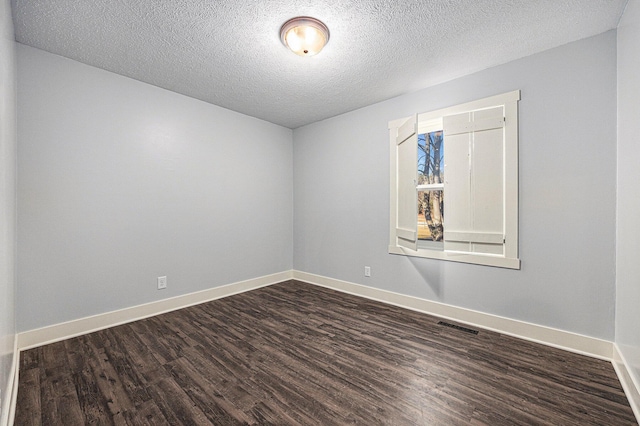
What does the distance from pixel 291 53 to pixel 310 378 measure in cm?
255

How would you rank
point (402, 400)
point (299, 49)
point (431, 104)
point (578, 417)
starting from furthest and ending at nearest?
point (431, 104) → point (299, 49) → point (402, 400) → point (578, 417)

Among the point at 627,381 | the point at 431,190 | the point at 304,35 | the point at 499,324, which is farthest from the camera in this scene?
the point at 431,190

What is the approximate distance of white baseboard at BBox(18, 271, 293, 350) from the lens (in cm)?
226

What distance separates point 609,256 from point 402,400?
1935 mm

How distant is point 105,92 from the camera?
2639 mm

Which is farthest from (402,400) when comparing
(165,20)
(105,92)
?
(105,92)

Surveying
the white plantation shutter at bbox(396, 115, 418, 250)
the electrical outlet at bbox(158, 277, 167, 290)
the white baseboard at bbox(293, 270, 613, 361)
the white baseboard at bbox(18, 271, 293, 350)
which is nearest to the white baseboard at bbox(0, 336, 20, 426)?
the white baseboard at bbox(18, 271, 293, 350)

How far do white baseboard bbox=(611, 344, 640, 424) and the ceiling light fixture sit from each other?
2956mm

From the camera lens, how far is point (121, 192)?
2742 mm

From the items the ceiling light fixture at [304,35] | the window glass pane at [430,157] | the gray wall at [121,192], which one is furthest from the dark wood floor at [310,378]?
the ceiling light fixture at [304,35]

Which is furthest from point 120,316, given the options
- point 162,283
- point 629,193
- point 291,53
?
point 629,193

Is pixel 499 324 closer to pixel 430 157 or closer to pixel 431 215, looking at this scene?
pixel 431 215

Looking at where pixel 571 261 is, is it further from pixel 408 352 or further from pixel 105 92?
pixel 105 92

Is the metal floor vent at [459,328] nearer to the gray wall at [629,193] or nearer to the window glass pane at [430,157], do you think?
the gray wall at [629,193]
